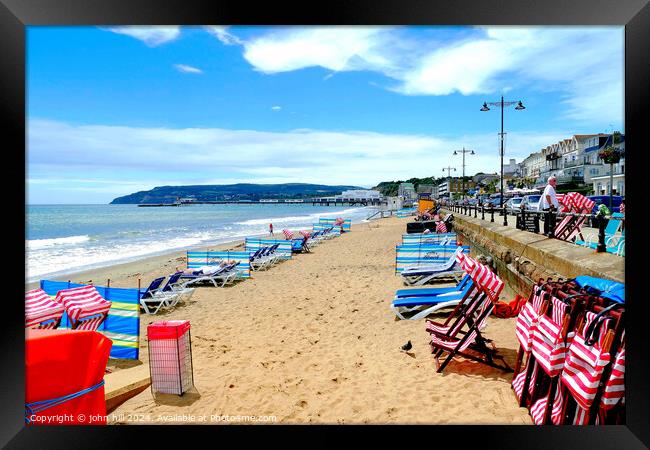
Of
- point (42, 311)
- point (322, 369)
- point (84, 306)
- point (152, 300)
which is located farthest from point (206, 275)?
point (322, 369)

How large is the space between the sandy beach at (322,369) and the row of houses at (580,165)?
87.3 ft

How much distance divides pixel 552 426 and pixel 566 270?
113 inches

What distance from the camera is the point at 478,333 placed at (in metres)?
4.66

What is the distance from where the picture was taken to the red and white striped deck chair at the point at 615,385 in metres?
2.49

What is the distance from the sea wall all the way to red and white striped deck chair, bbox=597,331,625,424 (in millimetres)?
1586

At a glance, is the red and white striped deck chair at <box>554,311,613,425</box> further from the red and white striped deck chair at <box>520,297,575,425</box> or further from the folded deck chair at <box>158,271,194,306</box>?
the folded deck chair at <box>158,271,194,306</box>

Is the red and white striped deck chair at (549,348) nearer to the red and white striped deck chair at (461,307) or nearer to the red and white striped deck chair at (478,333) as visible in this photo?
the red and white striped deck chair at (478,333)

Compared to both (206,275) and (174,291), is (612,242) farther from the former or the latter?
(206,275)

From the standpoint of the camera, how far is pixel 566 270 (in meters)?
5.08

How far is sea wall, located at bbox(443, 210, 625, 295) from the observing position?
4371 millimetres

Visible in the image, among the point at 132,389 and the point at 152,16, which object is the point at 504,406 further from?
the point at 152,16

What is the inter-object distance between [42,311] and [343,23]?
449 cm

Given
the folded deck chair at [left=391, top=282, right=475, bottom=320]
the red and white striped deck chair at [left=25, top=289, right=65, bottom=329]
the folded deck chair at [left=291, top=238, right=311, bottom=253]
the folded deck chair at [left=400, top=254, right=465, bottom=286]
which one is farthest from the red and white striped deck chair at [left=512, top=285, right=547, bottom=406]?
the folded deck chair at [left=291, top=238, right=311, bottom=253]
